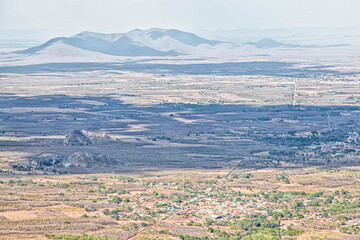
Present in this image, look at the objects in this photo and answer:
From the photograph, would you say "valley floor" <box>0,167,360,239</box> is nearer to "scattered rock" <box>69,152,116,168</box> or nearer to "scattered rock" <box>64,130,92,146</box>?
"scattered rock" <box>69,152,116,168</box>

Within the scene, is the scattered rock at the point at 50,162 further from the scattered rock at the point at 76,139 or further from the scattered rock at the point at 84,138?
the scattered rock at the point at 84,138

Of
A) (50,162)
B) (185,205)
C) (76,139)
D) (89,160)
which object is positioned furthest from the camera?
(76,139)

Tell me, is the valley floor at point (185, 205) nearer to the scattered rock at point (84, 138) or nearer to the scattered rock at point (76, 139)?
the scattered rock at point (76, 139)

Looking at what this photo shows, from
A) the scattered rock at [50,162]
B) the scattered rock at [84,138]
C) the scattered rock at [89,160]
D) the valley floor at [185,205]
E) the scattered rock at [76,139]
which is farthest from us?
the scattered rock at [84,138]

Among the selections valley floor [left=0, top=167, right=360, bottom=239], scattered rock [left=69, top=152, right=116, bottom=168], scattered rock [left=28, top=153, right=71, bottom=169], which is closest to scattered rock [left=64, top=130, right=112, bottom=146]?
scattered rock [left=28, top=153, right=71, bottom=169]

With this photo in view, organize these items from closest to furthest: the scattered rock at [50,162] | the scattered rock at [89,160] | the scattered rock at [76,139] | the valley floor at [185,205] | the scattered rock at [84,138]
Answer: the valley floor at [185,205]
the scattered rock at [50,162]
the scattered rock at [89,160]
the scattered rock at [76,139]
the scattered rock at [84,138]

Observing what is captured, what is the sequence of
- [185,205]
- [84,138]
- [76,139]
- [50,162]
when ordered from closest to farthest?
[185,205] → [50,162] → [76,139] → [84,138]

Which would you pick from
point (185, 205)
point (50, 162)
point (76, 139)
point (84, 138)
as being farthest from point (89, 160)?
point (185, 205)

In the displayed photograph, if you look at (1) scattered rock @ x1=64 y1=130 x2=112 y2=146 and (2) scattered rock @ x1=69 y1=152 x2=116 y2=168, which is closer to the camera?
(2) scattered rock @ x1=69 y1=152 x2=116 y2=168

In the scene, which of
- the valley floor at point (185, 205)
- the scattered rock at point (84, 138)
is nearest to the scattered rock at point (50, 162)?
the valley floor at point (185, 205)

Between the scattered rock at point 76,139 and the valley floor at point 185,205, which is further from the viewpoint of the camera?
the scattered rock at point 76,139

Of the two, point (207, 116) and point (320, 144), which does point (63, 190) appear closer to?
point (320, 144)

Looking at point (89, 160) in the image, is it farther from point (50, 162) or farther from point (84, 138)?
point (84, 138)
